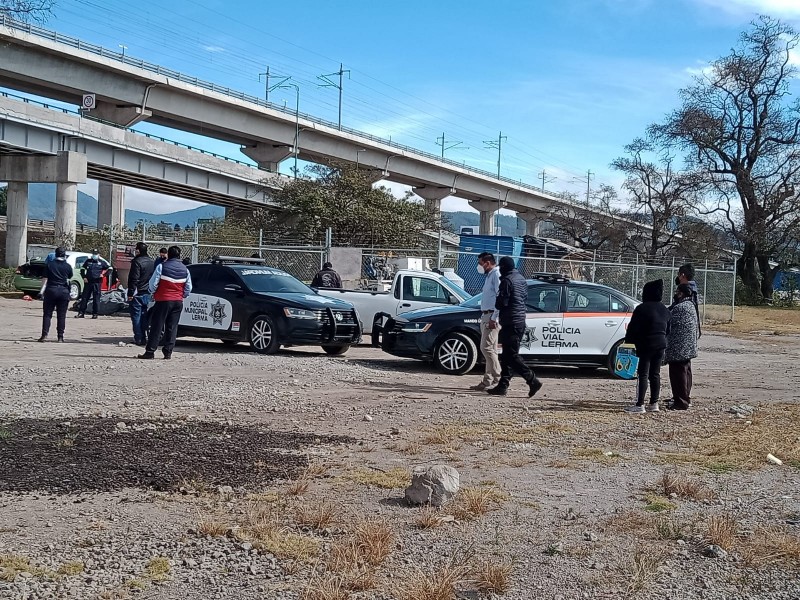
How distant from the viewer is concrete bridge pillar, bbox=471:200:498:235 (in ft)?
298

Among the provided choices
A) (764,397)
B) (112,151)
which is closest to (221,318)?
(764,397)

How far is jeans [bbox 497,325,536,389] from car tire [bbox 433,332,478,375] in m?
2.15

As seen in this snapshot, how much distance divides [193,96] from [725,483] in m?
54.1

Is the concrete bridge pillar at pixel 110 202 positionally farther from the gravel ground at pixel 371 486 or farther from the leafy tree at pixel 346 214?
the gravel ground at pixel 371 486

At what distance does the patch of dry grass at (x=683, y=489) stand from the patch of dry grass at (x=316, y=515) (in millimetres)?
2394

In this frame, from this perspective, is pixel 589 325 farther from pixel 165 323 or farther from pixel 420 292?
pixel 165 323

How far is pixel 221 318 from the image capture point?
15.7 metres

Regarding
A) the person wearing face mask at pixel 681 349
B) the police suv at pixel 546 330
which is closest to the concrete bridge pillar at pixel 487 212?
the police suv at pixel 546 330

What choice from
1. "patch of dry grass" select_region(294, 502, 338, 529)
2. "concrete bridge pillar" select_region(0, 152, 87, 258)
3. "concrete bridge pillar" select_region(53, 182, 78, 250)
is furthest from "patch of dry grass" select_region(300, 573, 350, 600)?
"concrete bridge pillar" select_region(53, 182, 78, 250)

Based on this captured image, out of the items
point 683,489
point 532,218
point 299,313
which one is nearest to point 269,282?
point 299,313

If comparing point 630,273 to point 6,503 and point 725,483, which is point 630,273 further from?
point 6,503

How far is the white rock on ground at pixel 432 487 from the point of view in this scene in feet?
18.7

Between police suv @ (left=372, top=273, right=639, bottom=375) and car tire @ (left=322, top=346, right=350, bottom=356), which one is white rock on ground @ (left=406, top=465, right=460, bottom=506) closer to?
police suv @ (left=372, top=273, right=639, bottom=375)

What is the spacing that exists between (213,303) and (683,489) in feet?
36.3
